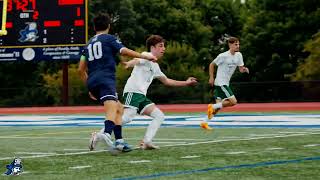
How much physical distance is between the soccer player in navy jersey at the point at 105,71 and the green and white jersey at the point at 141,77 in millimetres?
792

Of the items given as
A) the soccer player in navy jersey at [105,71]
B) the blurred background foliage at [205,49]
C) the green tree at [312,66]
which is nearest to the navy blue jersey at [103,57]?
the soccer player in navy jersey at [105,71]

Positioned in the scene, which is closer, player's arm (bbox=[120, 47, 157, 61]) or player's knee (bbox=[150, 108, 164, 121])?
player's arm (bbox=[120, 47, 157, 61])

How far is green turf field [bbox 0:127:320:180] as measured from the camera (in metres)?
6.56

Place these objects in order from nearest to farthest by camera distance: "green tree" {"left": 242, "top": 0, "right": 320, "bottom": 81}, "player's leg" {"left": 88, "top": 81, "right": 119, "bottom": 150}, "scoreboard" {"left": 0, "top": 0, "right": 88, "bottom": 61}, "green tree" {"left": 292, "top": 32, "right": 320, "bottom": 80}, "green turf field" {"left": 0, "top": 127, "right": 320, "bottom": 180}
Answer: "green turf field" {"left": 0, "top": 127, "right": 320, "bottom": 180}, "player's leg" {"left": 88, "top": 81, "right": 119, "bottom": 150}, "scoreboard" {"left": 0, "top": 0, "right": 88, "bottom": 61}, "green tree" {"left": 292, "top": 32, "right": 320, "bottom": 80}, "green tree" {"left": 242, "top": 0, "right": 320, "bottom": 81}

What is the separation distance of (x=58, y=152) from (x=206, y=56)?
134 ft

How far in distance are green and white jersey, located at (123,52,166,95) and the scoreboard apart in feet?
57.4

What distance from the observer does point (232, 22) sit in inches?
2178

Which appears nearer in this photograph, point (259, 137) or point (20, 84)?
point (259, 137)

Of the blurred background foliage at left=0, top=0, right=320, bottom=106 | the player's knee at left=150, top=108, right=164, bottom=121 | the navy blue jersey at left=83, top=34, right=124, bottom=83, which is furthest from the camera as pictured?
the blurred background foliage at left=0, top=0, right=320, bottom=106

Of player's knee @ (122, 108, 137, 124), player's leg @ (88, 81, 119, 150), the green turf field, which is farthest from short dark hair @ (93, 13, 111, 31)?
the green turf field

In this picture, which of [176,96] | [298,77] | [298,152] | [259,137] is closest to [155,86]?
[176,96]

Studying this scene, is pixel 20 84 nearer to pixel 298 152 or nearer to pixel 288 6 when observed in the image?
pixel 288 6

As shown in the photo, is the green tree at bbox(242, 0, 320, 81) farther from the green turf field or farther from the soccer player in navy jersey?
the soccer player in navy jersey

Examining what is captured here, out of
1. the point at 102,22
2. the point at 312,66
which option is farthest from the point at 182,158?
the point at 312,66
